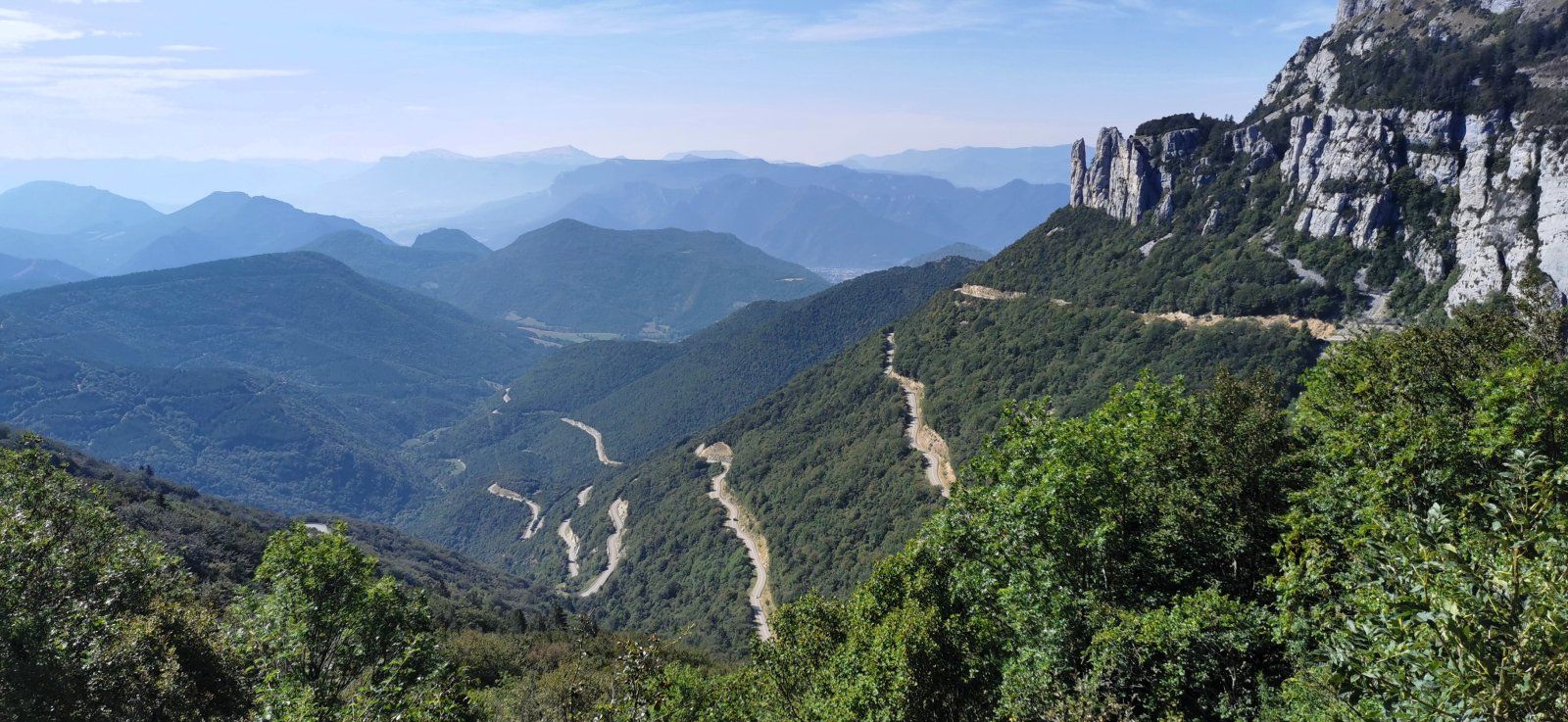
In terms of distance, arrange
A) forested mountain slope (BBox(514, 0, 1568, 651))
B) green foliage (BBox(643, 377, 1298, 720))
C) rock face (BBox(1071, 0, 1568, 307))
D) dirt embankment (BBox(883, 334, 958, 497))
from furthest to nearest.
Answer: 1. dirt embankment (BBox(883, 334, 958, 497))
2. forested mountain slope (BBox(514, 0, 1568, 651))
3. rock face (BBox(1071, 0, 1568, 307))
4. green foliage (BBox(643, 377, 1298, 720))

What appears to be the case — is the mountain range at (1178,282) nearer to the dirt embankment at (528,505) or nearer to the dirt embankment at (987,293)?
the dirt embankment at (987,293)

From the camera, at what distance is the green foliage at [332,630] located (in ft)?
58.4

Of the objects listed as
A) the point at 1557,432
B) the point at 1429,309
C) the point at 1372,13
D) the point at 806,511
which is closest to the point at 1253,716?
the point at 1557,432

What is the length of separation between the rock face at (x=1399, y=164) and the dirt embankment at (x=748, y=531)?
7131 centimetres

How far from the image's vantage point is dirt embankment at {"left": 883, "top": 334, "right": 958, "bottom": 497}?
78875 millimetres

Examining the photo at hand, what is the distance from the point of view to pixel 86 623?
17906 millimetres

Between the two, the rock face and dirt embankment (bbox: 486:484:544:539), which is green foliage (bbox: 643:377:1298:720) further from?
dirt embankment (bbox: 486:484:544:539)

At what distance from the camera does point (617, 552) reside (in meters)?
126

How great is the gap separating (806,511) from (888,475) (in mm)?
13344

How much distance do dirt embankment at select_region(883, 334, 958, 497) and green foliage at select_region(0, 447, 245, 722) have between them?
186 feet

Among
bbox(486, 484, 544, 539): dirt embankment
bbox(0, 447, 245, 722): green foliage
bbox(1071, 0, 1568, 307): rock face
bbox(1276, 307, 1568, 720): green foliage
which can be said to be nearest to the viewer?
bbox(1276, 307, 1568, 720): green foliage

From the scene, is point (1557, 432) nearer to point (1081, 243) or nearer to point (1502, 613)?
point (1502, 613)

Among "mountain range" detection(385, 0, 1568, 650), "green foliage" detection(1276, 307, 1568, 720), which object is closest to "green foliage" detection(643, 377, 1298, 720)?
"green foliage" detection(1276, 307, 1568, 720)

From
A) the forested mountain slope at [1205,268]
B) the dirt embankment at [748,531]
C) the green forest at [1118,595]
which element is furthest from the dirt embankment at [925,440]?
the green forest at [1118,595]
